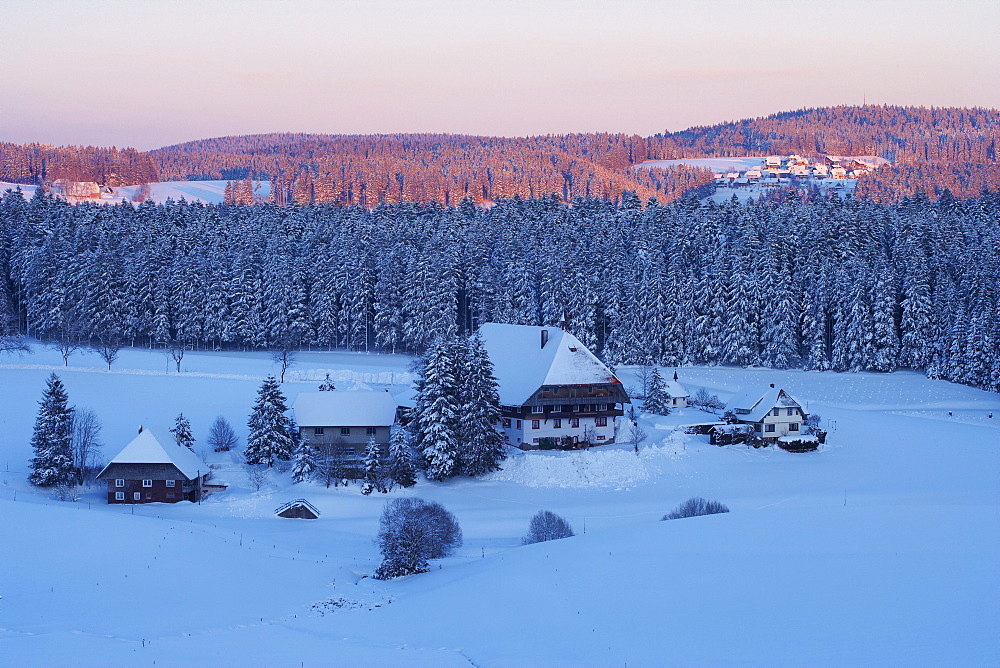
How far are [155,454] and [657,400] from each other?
90.2 feet

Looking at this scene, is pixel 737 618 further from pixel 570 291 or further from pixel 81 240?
Answer: pixel 81 240

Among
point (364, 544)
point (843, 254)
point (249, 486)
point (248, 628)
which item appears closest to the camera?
point (248, 628)

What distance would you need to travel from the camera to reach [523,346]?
5112 cm

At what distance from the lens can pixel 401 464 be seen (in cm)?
4091

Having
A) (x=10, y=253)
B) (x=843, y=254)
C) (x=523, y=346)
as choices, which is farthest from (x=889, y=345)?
(x=10, y=253)

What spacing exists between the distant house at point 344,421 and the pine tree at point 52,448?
32.0 feet

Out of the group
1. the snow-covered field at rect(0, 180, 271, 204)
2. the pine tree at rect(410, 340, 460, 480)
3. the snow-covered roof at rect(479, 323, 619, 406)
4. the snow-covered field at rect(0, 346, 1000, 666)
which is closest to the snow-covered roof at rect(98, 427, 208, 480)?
the snow-covered field at rect(0, 346, 1000, 666)

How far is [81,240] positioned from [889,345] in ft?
223

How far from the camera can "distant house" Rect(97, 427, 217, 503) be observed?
3928 cm

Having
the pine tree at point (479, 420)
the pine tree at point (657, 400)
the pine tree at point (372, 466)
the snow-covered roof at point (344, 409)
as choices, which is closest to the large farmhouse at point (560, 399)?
the pine tree at point (479, 420)

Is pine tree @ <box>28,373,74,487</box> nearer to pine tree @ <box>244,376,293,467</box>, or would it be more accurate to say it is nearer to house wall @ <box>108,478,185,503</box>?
house wall @ <box>108,478,185,503</box>

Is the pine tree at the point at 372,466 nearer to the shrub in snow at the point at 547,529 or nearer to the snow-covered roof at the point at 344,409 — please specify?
the snow-covered roof at the point at 344,409

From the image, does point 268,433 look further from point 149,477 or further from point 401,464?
point 401,464

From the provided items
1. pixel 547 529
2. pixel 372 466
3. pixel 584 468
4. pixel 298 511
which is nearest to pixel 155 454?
pixel 298 511
